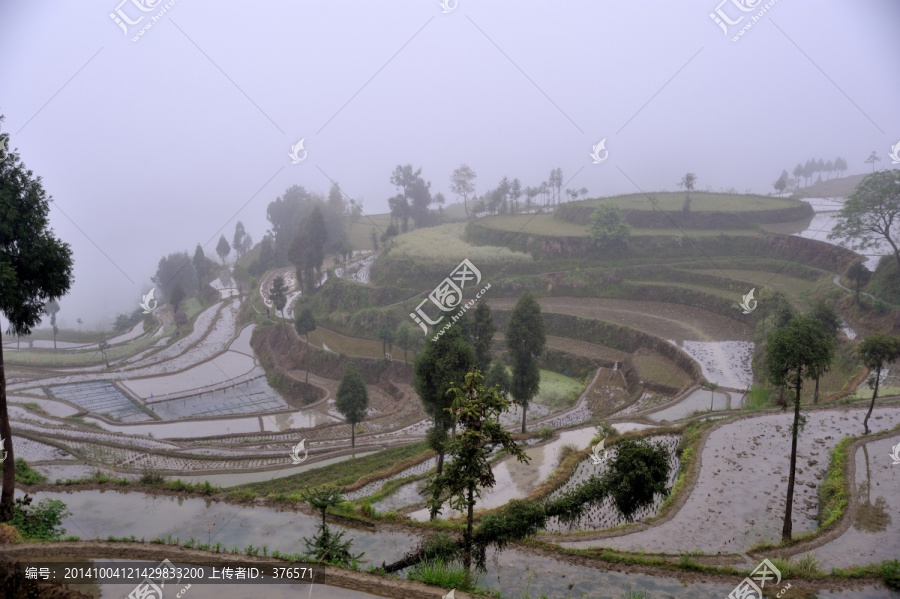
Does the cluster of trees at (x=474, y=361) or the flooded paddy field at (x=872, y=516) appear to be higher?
the cluster of trees at (x=474, y=361)

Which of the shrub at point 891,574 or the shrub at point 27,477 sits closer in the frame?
the shrub at point 891,574

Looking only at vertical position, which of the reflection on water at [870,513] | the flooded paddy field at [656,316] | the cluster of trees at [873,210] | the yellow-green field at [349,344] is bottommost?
the reflection on water at [870,513]

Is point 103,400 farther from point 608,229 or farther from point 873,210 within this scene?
point 873,210

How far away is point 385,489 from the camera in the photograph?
1702 centimetres

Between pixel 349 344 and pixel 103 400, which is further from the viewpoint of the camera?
pixel 349 344

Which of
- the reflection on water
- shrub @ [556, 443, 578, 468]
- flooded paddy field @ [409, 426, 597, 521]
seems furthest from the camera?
shrub @ [556, 443, 578, 468]

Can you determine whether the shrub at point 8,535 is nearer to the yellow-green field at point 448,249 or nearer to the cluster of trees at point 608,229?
the yellow-green field at point 448,249

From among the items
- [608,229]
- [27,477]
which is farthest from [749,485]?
[608,229]

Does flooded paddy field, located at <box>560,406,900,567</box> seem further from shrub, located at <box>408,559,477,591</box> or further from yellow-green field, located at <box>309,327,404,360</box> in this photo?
yellow-green field, located at <box>309,327,404,360</box>

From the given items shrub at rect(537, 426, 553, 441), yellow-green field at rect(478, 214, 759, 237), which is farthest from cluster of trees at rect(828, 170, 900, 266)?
shrub at rect(537, 426, 553, 441)

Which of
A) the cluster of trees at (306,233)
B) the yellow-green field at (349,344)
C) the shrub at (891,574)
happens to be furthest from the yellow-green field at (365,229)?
the shrub at (891,574)

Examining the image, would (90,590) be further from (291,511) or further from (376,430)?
(376,430)

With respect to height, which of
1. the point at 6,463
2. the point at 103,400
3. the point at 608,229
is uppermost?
the point at 608,229

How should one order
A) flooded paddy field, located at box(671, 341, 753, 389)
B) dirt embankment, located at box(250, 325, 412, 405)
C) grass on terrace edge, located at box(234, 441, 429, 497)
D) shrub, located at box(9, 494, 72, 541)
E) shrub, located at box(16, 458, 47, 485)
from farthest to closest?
dirt embankment, located at box(250, 325, 412, 405), flooded paddy field, located at box(671, 341, 753, 389), grass on terrace edge, located at box(234, 441, 429, 497), shrub, located at box(16, 458, 47, 485), shrub, located at box(9, 494, 72, 541)
